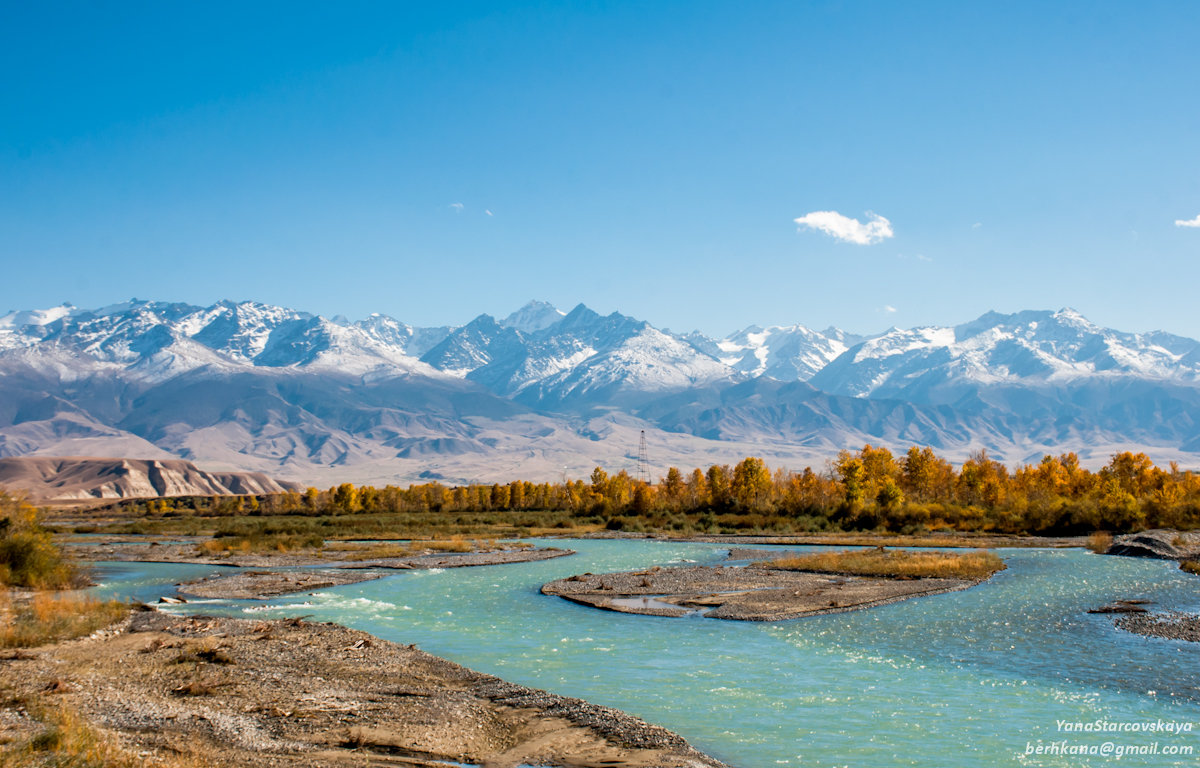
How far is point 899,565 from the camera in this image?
4825cm

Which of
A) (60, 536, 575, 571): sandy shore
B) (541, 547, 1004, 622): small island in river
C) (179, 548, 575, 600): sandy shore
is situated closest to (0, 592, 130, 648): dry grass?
(179, 548, 575, 600): sandy shore

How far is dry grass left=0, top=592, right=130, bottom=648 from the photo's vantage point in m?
23.2

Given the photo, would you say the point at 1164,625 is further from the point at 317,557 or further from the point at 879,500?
the point at 879,500

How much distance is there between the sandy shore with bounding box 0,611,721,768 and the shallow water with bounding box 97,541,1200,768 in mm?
1842

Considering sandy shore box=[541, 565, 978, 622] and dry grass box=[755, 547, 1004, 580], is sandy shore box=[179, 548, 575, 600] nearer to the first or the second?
sandy shore box=[541, 565, 978, 622]

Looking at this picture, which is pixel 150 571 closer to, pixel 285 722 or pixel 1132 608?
pixel 285 722

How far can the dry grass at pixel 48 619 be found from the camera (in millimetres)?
23172

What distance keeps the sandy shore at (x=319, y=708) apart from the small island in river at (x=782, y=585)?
48.8ft

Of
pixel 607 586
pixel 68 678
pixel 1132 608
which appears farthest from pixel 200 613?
pixel 1132 608

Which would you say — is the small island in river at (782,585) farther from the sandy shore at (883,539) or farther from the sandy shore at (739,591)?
the sandy shore at (883,539)

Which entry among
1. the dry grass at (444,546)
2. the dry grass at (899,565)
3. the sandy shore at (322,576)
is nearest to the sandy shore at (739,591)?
the dry grass at (899,565)

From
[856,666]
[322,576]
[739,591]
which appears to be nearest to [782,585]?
[739,591]

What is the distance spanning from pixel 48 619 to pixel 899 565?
4215cm

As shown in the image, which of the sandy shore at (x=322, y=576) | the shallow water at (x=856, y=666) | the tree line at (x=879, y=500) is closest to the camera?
the shallow water at (x=856, y=666)
